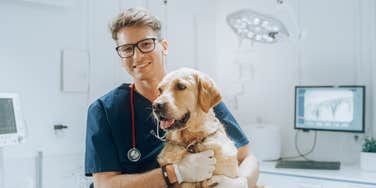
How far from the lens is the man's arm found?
1395 mm

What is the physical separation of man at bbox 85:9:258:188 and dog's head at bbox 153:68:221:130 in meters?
0.14

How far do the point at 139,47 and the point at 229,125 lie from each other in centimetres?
49

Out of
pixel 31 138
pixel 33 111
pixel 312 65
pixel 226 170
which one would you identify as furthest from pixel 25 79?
pixel 312 65

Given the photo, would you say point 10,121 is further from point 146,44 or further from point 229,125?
point 229,125

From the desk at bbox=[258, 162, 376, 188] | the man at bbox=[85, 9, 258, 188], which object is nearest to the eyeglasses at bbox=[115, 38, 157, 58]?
the man at bbox=[85, 9, 258, 188]

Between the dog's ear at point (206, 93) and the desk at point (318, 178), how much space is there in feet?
4.55

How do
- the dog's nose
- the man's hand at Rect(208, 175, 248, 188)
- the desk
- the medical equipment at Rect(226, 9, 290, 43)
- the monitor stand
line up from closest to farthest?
1. the dog's nose
2. the man's hand at Rect(208, 175, 248, 188)
3. the medical equipment at Rect(226, 9, 290, 43)
4. the desk
5. the monitor stand

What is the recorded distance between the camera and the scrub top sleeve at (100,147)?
1.23 meters

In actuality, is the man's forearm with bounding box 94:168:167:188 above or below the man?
below

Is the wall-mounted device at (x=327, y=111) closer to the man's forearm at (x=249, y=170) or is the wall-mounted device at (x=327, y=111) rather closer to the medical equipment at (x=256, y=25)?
the medical equipment at (x=256, y=25)

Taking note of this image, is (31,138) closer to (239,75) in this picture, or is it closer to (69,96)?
(69,96)

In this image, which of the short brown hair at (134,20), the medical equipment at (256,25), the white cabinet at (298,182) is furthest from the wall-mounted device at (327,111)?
the short brown hair at (134,20)

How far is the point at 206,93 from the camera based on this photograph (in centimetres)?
112

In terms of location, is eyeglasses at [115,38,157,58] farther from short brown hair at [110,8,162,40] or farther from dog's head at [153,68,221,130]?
dog's head at [153,68,221,130]
